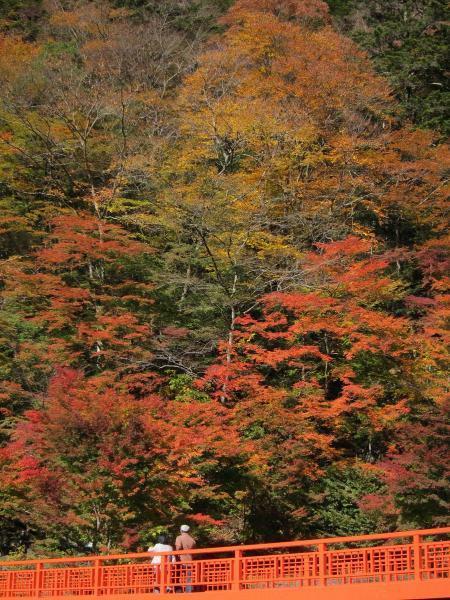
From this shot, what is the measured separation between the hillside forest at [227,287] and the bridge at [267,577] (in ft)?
9.59

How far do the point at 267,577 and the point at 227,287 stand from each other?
15.1 m

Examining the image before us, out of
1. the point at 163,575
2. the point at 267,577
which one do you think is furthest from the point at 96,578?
the point at 267,577

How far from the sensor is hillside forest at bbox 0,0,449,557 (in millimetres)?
17594

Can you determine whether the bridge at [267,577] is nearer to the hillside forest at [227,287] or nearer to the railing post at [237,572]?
the railing post at [237,572]

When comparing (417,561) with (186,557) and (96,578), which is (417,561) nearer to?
(186,557)

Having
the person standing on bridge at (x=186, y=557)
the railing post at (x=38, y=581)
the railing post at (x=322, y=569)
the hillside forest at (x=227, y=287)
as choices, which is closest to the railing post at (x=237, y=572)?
the person standing on bridge at (x=186, y=557)

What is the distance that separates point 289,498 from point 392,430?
3.50 m

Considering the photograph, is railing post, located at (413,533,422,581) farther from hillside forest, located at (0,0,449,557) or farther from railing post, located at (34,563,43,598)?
hillside forest, located at (0,0,449,557)

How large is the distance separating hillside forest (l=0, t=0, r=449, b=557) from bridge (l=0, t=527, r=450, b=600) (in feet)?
9.59

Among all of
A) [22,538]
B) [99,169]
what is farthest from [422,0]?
[22,538]

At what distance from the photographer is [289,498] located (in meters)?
20.6

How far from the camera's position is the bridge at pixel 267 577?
32.0 feet

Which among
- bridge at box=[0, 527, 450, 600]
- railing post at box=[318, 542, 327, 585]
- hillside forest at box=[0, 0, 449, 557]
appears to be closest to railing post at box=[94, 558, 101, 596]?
bridge at box=[0, 527, 450, 600]

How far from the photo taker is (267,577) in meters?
11.4
